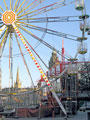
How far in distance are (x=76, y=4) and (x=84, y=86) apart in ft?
35.3

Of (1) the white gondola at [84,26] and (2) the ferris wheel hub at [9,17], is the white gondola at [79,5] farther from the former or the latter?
(2) the ferris wheel hub at [9,17]

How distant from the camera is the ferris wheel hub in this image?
71.8 feet

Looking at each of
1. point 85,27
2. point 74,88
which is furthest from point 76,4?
point 74,88

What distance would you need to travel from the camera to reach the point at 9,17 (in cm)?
2209

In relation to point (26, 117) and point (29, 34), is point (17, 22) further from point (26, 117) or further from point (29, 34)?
point (26, 117)

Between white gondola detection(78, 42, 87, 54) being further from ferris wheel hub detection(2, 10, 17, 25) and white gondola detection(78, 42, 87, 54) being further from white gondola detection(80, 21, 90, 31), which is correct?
ferris wheel hub detection(2, 10, 17, 25)

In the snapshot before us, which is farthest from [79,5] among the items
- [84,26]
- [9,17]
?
[9,17]

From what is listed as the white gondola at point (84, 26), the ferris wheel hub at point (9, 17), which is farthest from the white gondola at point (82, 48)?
the ferris wheel hub at point (9, 17)

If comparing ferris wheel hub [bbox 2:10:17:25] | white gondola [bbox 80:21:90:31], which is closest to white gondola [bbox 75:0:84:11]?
white gondola [bbox 80:21:90:31]

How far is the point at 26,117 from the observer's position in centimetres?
2030

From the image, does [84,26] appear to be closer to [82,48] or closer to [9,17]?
[82,48]

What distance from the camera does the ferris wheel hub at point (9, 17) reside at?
862 inches

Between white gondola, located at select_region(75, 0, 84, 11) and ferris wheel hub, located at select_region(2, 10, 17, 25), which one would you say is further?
ferris wheel hub, located at select_region(2, 10, 17, 25)

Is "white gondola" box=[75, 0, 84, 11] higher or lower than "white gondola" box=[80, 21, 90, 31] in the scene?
higher
